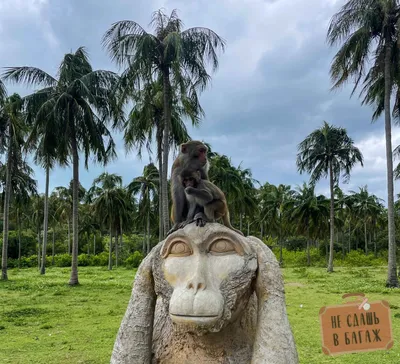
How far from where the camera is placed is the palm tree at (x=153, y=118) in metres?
16.1

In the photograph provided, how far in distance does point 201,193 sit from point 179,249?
1.85 ft

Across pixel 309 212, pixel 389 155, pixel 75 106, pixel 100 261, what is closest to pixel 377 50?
pixel 389 155

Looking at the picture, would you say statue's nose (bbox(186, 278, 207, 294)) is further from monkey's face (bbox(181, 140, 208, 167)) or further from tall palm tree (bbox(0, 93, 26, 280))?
tall palm tree (bbox(0, 93, 26, 280))

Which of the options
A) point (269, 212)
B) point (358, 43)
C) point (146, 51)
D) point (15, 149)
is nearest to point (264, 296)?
point (146, 51)

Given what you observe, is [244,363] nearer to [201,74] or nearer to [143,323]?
[143,323]

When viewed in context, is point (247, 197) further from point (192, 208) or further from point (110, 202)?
point (192, 208)

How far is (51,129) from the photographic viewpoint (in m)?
17.6

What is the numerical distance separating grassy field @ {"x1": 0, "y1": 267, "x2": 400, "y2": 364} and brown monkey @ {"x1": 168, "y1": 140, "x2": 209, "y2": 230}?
17.4 feet

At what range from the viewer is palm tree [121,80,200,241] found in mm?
16094

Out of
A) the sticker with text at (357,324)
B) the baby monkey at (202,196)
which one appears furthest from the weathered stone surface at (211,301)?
the sticker with text at (357,324)

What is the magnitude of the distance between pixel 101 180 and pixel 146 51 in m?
18.6

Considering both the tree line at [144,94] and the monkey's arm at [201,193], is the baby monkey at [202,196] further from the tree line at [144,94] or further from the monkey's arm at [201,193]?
the tree line at [144,94]

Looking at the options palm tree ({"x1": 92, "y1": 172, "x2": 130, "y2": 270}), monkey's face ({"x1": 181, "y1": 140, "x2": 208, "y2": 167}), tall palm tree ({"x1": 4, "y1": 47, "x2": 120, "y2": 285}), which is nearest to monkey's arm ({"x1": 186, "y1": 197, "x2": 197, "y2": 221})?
monkey's face ({"x1": 181, "y1": 140, "x2": 208, "y2": 167})

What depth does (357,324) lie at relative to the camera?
3.59 m
